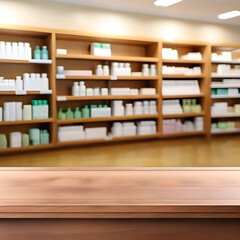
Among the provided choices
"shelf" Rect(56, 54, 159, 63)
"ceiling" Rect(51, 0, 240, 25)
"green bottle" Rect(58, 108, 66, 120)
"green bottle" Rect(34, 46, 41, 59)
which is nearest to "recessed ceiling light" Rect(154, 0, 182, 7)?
"ceiling" Rect(51, 0, 240, 25)

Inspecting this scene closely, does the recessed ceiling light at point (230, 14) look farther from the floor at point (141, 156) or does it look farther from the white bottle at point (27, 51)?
the white bottle at point (27, 51)

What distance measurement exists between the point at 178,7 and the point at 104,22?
142 centimetres

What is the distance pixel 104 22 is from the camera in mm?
5992

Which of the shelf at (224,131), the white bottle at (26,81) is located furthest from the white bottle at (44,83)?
the shelf at (224,131)

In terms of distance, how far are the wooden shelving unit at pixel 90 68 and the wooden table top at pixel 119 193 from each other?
4.03m

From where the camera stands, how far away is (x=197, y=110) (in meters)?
6.96

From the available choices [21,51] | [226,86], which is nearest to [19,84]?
[21,51]

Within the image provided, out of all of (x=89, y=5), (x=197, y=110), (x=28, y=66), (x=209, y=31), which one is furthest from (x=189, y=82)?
(x=28, y=66)

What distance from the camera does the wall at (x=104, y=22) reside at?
526cm

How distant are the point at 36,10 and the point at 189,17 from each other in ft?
10.7

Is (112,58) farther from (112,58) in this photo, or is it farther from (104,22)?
(104,22)

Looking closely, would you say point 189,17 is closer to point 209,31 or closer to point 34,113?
point 209,31

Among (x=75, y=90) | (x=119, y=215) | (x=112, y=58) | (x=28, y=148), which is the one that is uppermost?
(x=112, y=58)

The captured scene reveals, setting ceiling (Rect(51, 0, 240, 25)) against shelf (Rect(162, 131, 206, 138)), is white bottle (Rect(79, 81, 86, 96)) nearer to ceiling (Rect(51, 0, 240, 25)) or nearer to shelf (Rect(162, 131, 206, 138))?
ceiling (Rect(51, 0, 240, 25))
